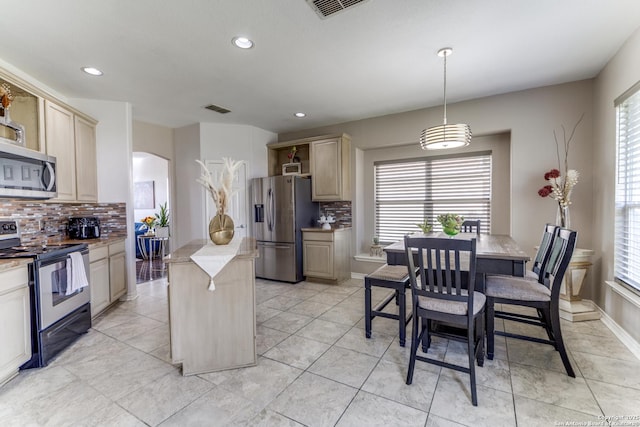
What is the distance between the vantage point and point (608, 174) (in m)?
2.85

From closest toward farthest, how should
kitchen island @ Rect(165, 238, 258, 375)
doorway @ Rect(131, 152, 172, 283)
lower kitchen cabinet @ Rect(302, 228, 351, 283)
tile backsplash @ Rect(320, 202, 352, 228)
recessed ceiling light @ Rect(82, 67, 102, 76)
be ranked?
kitchen island @ Rect(165, 238, 258, 375) → recessed ceiling light @ Rect(82, 67, 102, 76) → lower kitchen cabinet @ Rect(302, 228, 351, 283) → tile backsplash @ Rect(320, 202, 352, 228) → doorway @ Rect(131, 152, 172, 283)

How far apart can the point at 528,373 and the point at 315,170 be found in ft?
12.0

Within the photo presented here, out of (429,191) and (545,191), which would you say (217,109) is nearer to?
(429,191)

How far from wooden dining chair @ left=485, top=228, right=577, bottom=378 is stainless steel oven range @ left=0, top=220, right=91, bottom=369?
3477 millimetres

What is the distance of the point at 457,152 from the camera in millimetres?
4090

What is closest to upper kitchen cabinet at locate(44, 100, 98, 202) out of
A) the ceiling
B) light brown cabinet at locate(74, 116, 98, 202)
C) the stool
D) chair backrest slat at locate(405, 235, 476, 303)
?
light brown cabinet at locate(74, 116, 98, 202)

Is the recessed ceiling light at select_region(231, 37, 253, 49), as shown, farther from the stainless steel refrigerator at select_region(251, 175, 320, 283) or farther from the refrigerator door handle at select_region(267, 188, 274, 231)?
the refrigerator door handle at select_region(267, 188, 274, 231)

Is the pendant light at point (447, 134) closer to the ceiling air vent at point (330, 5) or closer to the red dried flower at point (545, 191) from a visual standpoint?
the ceiling air vent at point (330, 5)

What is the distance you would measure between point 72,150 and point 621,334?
5767 mm

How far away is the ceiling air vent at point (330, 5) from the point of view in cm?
193

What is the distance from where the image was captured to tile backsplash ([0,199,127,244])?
2902mm

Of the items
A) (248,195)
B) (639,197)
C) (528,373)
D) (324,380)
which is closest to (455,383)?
(528,373)

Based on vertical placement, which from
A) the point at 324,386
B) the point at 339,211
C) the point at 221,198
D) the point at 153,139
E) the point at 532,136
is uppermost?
the point at 153,139

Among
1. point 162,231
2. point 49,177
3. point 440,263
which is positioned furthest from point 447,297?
Result: point 162,231
